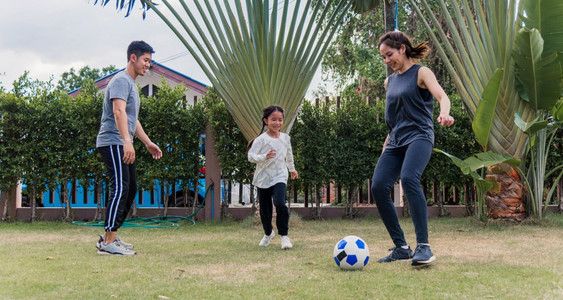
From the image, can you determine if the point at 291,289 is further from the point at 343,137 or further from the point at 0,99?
the point at 0,99

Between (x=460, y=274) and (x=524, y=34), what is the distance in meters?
4.18

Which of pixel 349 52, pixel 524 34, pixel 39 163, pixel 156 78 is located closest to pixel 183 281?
pixel 524 34

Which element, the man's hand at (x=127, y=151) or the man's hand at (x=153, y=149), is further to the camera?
the man's hand at (x=153, y=149)

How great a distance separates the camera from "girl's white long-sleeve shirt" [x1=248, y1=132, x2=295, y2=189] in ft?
17.1

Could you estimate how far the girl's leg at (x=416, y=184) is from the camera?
3.72 metres

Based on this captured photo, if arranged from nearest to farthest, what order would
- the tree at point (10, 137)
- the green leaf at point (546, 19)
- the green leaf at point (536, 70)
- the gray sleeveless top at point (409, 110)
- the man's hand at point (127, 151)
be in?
the gray sleeveless top at point (409, 110), the man's hand at point (127, 151), the green leaf at point (536, 70), the green leaf at point (546, 19), the tree at point (10, 137)

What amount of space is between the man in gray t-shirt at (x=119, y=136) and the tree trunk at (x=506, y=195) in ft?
16.6

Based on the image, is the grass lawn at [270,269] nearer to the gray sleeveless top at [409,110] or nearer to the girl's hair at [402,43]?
the gray sleeveless top at [409,110]

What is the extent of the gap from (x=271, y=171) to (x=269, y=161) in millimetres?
117

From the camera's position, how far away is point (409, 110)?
3.88m

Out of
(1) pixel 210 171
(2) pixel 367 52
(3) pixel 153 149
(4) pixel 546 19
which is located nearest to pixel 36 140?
(1) pixel 210 171

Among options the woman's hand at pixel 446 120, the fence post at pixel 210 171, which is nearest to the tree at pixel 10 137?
the fence post at pixel 210 171

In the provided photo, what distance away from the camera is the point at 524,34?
6.26 meters

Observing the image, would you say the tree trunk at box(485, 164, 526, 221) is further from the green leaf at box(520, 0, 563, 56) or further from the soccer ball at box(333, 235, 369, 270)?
the soccer ball at box(333, 235, 369, 270)
